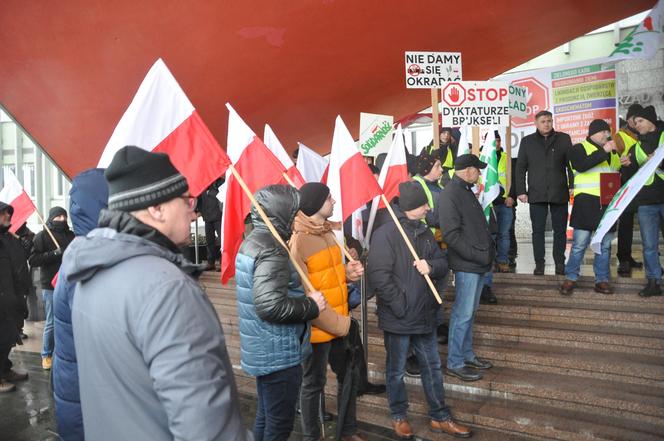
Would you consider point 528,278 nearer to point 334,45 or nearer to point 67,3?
point 334,45

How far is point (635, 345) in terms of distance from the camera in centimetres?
471

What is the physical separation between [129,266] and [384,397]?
368 centimetres

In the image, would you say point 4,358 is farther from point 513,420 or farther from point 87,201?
point 513,420

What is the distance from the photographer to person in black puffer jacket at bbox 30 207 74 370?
6195mm

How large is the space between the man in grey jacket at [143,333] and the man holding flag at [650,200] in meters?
5.04

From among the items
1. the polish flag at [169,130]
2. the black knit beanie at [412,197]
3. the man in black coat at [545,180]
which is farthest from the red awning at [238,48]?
the black knit beanie at [412,197]

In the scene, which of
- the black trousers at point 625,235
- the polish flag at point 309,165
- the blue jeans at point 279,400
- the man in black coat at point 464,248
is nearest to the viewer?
the blue jeans at point 279,400

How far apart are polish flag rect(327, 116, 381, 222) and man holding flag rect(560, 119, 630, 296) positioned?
2485 millimetres

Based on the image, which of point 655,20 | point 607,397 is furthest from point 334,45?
point 607,397

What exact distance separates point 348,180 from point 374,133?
3353mm

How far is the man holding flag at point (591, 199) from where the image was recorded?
548 centimetres

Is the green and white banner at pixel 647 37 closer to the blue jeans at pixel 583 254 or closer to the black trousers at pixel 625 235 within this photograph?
the black trousers at pixel 625 235

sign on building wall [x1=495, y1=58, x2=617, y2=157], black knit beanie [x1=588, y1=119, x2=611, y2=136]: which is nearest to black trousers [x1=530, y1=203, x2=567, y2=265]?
black knit beanie [x1=588, y1=119, x2=611, y2=136]

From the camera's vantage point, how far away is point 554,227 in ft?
20.4
